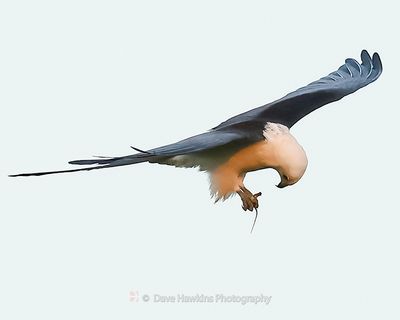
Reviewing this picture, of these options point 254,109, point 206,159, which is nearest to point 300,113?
point 254,109

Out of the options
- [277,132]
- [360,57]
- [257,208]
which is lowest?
[257,208]

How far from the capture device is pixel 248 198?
4.43 metres

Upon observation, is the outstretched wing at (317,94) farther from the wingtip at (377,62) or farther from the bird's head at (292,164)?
the bird's head at (292,164)

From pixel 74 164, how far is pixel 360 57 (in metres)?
1.69

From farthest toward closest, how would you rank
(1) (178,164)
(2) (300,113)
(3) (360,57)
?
(3) (360,57), (2) (300,113), (1) (178,164)

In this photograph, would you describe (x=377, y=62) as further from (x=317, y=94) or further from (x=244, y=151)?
(x=244, y=151)

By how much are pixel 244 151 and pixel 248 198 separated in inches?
8.4

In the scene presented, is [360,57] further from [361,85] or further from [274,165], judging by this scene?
[274,165]

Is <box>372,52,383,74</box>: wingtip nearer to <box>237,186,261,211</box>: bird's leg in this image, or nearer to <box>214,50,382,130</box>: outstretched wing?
<box>214,50,382,130</box>: outstretched wing

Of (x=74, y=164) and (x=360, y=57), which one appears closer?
(x=74, y=164)

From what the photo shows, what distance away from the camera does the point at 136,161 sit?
404cm

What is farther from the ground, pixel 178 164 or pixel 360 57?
pixel 360 57

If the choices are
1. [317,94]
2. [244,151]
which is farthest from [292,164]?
[317,94]

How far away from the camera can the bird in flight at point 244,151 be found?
162 inches
